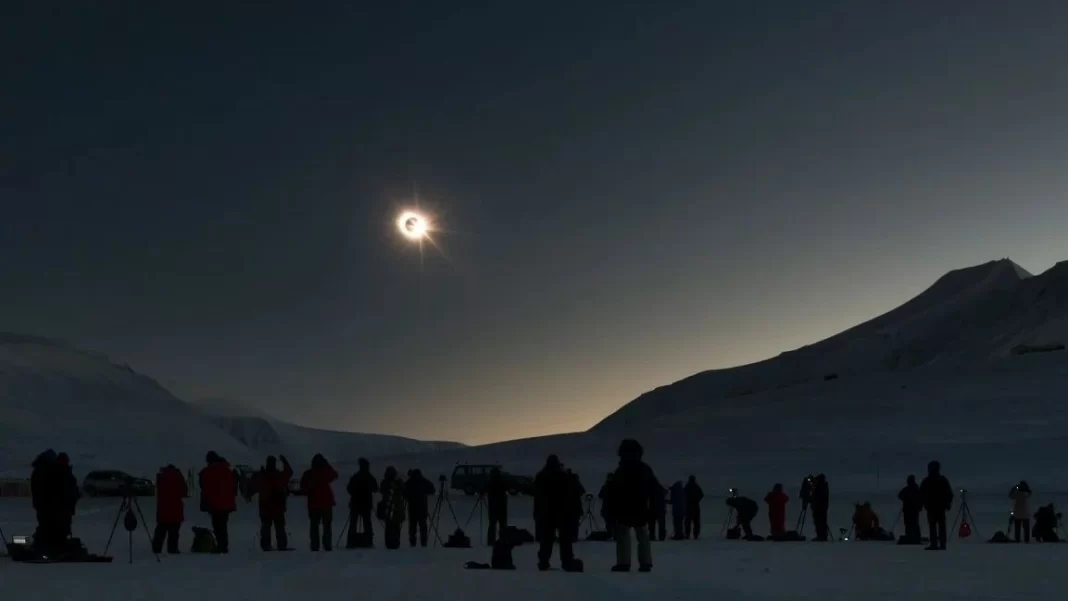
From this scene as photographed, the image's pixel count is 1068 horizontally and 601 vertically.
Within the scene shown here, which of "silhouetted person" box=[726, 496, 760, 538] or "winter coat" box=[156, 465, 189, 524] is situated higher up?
"winter coat" box=[156, 465, 189, 524]

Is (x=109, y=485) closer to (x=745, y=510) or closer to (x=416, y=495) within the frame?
(x=416, y=495)

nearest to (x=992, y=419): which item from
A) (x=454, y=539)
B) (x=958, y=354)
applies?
(x=454, y=539)

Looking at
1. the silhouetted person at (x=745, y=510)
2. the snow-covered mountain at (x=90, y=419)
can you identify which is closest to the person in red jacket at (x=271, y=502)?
the silhouetted person at (x=745, y=510)

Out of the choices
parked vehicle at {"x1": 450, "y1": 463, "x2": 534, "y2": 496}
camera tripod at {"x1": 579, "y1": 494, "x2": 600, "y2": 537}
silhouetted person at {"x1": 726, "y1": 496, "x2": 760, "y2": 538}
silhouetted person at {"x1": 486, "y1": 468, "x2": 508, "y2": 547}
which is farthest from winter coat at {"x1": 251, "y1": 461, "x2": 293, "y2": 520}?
parked vehicle at {"x1": 450, "y1": 463, "x2": 534, "y2": 496}

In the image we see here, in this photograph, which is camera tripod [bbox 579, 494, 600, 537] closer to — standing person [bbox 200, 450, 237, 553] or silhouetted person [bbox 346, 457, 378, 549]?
silhouetted person [bbox 346, 457, 378, 549]

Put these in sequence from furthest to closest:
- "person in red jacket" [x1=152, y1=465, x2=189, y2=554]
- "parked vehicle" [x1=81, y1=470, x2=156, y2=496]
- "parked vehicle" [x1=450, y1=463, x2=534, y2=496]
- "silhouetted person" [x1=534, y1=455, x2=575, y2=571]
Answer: "parked vehicle" [x1=81, y1=470, x2=156, y2=496]
"parked vehicle" [x1=450, y1=463, x2=534, y2=496]
"person in red jacket" [x1=152, y1=465, x2=189, y2=554]
"silhouetted person" [x1=534, y1=455, x2=575, y2=571]

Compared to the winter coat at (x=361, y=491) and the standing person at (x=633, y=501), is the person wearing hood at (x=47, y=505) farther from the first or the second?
the standing person at (x=633, y=501)

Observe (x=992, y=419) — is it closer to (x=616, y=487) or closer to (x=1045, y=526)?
(x=1045, y=526)
